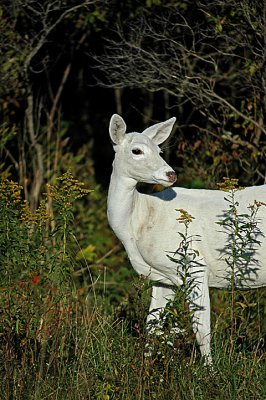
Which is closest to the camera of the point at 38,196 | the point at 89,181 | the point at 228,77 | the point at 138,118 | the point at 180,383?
the point at 180,383

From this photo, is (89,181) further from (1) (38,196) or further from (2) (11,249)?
(2) (11,249)

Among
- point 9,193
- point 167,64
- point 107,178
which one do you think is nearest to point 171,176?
point 9,193

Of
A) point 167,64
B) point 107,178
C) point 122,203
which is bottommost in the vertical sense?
point 122,203

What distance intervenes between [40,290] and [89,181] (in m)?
5.94

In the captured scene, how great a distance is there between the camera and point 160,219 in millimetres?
6215

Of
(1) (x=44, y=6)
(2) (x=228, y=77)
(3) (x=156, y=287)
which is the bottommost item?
(3) (x=156, y=287)

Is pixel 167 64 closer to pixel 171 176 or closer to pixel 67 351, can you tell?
pixel 171 176

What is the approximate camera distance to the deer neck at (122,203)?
20.1 feet

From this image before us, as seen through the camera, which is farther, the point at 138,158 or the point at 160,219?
the point at 160,219

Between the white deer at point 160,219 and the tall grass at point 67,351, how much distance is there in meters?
0.50

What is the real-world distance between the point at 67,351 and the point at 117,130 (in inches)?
64.2

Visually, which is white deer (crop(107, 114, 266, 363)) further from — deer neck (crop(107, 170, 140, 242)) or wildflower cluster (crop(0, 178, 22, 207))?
wildflower cluster (crop(0, 178, 22, 207))

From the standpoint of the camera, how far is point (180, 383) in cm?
515

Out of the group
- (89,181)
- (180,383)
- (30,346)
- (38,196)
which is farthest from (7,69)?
(180,383)
